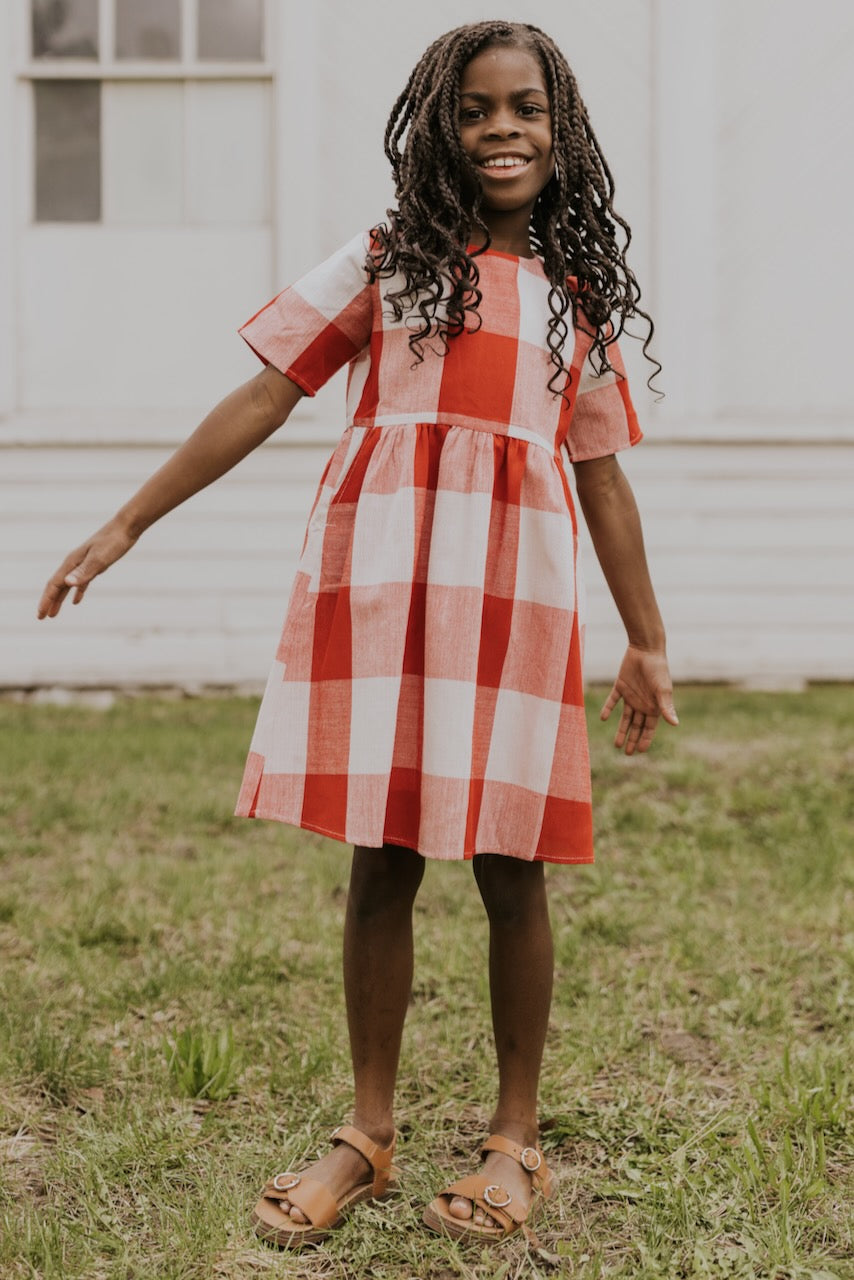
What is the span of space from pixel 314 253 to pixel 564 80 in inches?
162

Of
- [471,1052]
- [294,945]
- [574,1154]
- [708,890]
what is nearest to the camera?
[574,1154]

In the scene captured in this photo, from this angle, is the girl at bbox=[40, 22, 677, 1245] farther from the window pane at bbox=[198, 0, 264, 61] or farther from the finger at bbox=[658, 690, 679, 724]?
the window pane at bbox=[198, 0, 264, 61]

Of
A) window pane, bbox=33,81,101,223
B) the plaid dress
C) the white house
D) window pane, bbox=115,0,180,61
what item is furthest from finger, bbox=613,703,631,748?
window pane, bbox=115,0,180,61

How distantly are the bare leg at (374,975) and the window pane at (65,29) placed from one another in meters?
5.30

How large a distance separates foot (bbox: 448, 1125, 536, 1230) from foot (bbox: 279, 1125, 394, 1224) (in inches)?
5.7

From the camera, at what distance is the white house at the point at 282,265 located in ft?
19.4

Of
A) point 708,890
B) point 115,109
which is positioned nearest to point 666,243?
point 115,109

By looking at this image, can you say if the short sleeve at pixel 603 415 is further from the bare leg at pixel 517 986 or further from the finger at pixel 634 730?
the bare leg at pixel 517 986

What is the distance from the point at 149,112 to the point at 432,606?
16.5 feet

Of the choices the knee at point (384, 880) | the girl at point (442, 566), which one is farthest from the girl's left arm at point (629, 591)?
the knee at point (384, 880)

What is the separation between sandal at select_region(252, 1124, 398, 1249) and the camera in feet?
6.05

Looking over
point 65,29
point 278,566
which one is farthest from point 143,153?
point 278,566

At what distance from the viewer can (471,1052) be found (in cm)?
248

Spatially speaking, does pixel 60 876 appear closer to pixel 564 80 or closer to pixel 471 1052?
pixel 471 1052
